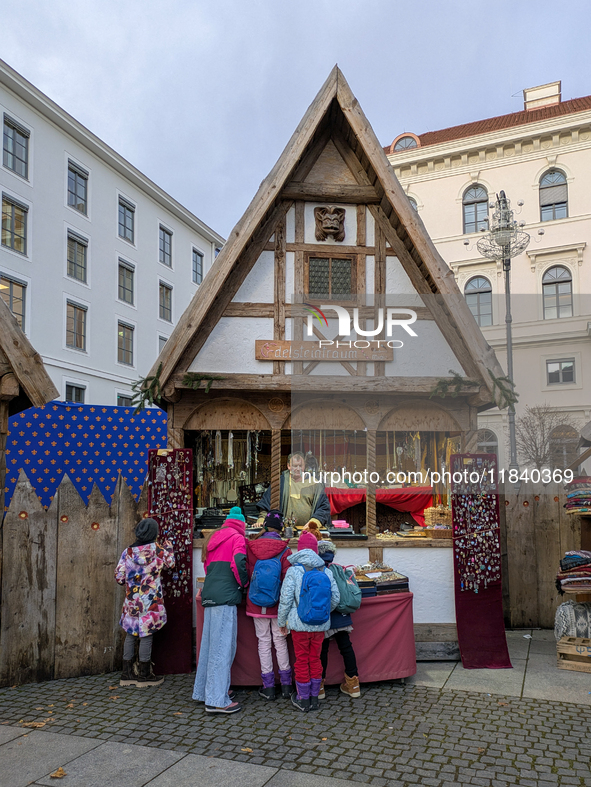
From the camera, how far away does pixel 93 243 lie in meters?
26.8

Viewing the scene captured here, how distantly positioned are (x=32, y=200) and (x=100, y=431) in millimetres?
19274

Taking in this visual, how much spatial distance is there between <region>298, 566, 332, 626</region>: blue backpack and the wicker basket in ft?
10.4

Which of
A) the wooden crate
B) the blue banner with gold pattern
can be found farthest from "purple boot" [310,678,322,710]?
the wooden crate

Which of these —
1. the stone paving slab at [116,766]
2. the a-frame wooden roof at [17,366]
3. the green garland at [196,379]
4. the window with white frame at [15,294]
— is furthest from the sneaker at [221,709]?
the window with white frame at [15,294]

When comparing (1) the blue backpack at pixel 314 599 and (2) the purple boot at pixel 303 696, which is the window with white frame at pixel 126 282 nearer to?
(1) the blue backpack at pixel 314 599

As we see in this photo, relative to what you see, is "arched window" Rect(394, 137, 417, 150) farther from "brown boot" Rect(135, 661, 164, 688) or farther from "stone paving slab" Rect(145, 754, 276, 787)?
"stone paving slab" Rect(145, 754, 276, 787)

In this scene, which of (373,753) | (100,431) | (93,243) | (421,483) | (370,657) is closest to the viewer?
(373,753)

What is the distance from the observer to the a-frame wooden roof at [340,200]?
26.6 ft

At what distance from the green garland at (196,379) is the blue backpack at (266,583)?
8.40ft

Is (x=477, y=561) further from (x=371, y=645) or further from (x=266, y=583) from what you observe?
(x=266, y=583)

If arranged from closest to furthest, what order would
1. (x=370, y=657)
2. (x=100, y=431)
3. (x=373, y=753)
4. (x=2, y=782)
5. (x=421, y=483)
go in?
1. (x=2, y=782)
2. (x=373, y=753)
3. (x=370, y=657)
4. (x=100, y=431)
5. (x=421, y=483)

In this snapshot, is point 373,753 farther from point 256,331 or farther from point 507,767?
point 256,331

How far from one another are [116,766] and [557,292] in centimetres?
2969

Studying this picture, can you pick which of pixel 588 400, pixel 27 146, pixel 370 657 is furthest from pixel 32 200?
pixel 588 400
